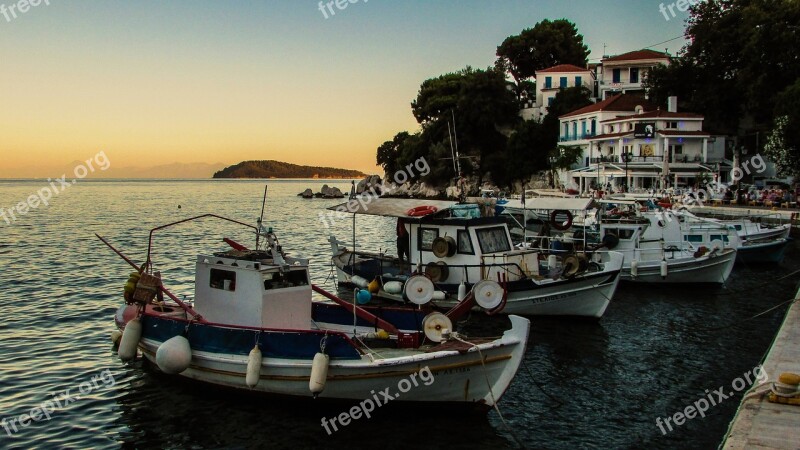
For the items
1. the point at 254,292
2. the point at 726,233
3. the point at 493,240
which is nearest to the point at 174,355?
the point at 254,292

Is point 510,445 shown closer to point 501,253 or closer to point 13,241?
point 501,253

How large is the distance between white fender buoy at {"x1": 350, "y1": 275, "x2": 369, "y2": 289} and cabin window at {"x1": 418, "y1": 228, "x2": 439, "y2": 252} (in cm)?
270

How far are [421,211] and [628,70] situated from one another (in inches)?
2576

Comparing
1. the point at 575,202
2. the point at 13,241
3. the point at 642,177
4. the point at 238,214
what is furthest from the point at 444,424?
the point at 238,214

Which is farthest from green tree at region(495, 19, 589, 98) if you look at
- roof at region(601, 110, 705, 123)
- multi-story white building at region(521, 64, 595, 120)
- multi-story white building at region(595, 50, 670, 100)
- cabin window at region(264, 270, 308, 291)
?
cabin window at region(264, 270, 308, 291)

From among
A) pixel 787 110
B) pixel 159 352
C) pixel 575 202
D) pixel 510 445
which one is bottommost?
pixel 510 445

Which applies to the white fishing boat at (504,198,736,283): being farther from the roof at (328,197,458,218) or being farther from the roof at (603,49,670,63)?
the roof at (603,49,670,63)

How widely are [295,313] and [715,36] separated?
63.1 m

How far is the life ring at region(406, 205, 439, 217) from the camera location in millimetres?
21250

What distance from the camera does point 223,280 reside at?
45.6 feet

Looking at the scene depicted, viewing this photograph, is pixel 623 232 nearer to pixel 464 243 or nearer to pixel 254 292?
pixel 464 243

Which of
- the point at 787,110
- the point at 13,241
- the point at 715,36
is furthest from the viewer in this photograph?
the point at 715,36

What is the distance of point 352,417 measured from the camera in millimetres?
12539

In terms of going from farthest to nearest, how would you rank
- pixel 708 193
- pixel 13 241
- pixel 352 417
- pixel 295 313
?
pixel 708 193, pixel 13 241, pixel 295 313, pixel 352 417
